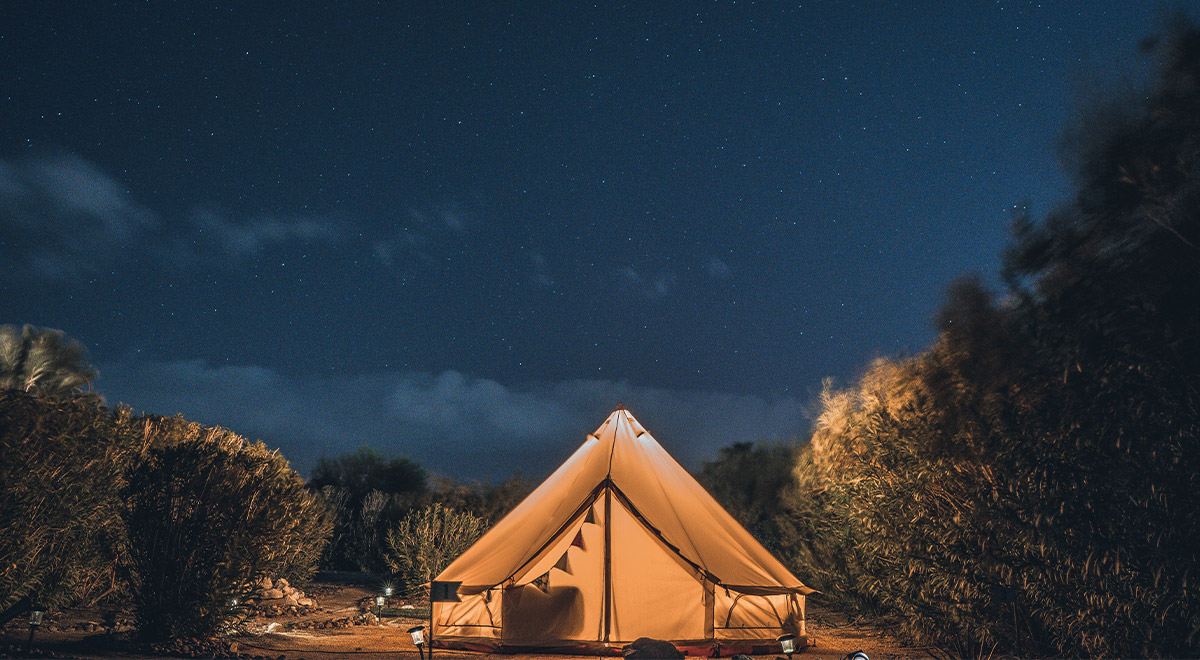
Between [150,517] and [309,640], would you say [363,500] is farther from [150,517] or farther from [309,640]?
[150,517]

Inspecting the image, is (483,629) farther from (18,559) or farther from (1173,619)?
(1173,619)

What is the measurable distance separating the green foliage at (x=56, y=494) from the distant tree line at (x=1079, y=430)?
757 centimetres

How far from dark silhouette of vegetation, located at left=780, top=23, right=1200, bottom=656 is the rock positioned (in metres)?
2.50

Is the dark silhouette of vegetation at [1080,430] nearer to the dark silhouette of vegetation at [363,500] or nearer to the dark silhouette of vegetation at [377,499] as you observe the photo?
the dark silhouette of vegetation at [377,499]

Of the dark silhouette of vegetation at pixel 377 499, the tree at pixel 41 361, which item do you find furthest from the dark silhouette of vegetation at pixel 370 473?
the tree at pixel 41 361

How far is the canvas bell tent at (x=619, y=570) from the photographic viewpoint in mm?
7359

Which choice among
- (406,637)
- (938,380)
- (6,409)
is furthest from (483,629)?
(938,380)

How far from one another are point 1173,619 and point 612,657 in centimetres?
444

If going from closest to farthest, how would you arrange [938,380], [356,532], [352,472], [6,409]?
[6,409] < [938,380] < [356,532] < [352,472]

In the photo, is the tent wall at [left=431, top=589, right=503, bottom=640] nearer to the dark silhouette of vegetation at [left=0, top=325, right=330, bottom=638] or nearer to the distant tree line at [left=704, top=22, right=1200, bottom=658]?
the dark silhouette of vegetation at [left=0, top=325, right=330, bottom=638]

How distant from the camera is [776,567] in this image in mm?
7797

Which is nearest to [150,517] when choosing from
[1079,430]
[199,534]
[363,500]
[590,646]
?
[199,534]

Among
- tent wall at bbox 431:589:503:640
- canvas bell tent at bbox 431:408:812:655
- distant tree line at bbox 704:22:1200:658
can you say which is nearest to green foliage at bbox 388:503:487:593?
tent wall at bbox 431:589:503:640

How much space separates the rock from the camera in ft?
19.0
